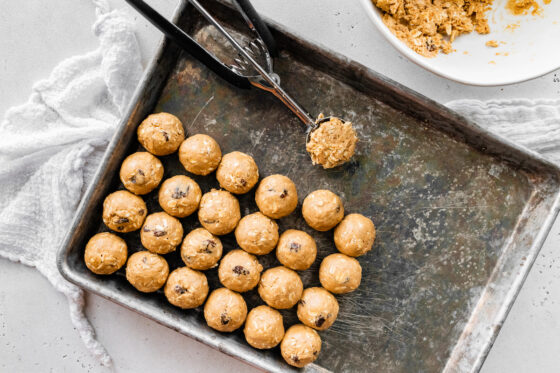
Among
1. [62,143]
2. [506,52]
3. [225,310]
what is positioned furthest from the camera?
[62,143]

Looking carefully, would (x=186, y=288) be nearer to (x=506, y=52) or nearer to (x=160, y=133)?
(x=160, y=133)

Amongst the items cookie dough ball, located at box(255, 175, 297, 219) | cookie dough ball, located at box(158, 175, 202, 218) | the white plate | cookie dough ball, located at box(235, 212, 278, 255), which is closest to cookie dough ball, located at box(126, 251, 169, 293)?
cookie dough ball, located at box(158, 175, 202, 218)

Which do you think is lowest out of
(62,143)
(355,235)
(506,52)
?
(62,143)

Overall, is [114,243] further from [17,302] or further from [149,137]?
[17,302]

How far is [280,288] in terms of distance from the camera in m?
1.65

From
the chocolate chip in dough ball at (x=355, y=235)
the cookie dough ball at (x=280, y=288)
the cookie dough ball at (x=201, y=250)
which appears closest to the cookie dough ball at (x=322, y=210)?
the chocolate chip in dough ball at (x=355, y=235)

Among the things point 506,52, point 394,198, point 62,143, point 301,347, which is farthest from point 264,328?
point 506,52

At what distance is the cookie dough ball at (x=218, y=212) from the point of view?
1678mm

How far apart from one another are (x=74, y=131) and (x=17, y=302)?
29.0 inches

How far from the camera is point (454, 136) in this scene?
1.82 m

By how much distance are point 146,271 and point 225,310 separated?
30 cm

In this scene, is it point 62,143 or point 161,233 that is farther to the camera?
point 62,143

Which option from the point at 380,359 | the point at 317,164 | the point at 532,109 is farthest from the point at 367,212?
the point at 532,109

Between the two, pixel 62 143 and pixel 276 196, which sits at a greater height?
pixel 276 196
